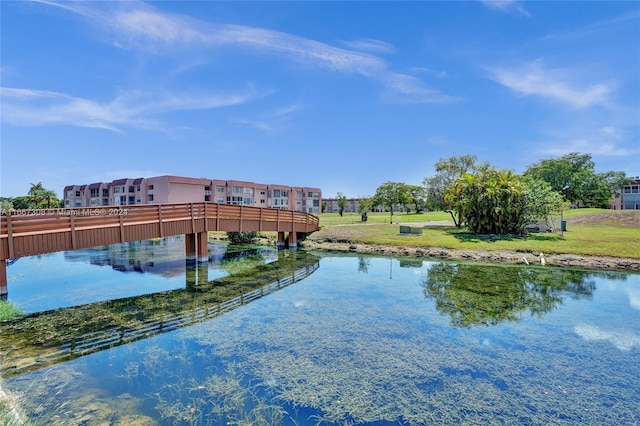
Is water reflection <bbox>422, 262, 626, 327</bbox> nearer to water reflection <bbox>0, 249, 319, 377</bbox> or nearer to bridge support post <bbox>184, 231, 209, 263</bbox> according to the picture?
water reflection <bbox>0, 249, 319, 377</bbox>

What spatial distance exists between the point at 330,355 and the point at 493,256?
57.4ft

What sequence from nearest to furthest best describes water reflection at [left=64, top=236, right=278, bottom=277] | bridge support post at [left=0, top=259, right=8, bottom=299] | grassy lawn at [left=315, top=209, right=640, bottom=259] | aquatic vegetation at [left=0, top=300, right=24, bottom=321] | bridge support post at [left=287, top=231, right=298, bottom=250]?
aquatic vegetation at [left=0, top=300, right=24, bottom=321], bridge support post at [left=0, top=259, right=8, bottom=299], water reflection at [left=64, top=236, right=278, bottom=277], grassy lawn at [left=315, top=209, right=640, bottom=259], bridge support post at [left=287, top=231, right=298, bottom=250]

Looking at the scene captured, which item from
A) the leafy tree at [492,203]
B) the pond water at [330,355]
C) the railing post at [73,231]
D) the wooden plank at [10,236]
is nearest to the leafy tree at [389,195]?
the leafy tree at [492,203]

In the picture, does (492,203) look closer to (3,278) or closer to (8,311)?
(8,311)

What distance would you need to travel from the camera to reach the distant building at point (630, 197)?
7162cm

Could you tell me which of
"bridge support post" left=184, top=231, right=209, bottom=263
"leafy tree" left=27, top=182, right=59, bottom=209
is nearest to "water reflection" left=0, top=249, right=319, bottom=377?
"bridge support post" left=184, top=231, right=209, bottom=263

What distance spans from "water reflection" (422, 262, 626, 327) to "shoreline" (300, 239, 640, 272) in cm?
166

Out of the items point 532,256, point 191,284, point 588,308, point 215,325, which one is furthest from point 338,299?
point 532,256

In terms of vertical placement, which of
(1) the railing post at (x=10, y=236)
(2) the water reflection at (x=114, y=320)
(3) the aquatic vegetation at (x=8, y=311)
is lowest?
(2) the water reflection at (x=114, y=320)

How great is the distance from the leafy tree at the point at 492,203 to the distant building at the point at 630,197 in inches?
2604

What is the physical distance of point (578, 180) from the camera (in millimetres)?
63719

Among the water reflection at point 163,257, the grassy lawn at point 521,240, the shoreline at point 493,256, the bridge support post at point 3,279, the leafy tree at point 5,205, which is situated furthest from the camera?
the leafy tree at point 5,205

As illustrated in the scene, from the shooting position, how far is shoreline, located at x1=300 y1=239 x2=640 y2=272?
18.8 meters

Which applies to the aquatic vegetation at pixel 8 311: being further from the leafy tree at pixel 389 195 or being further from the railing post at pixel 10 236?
the leafy tree at pixel 389 195
